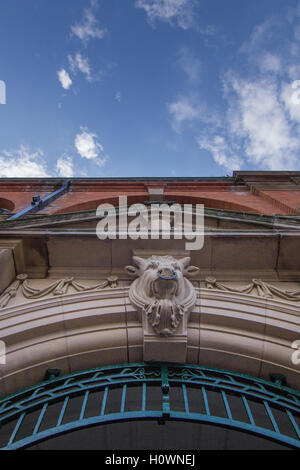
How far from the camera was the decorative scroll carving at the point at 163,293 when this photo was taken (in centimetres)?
378

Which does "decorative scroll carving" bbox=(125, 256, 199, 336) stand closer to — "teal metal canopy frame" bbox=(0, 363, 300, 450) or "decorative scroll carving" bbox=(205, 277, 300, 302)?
"decorative scroll carving" bbox=(205, 277, 300, 302)

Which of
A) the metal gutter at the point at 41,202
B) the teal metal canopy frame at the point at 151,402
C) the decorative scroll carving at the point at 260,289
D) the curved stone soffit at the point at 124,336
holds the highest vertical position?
the metal gutter at the point at 41,202

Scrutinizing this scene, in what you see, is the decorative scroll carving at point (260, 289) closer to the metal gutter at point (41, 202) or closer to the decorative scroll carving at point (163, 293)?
the decorative scroll carving at point (163, 293)

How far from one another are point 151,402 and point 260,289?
2224 millimetres

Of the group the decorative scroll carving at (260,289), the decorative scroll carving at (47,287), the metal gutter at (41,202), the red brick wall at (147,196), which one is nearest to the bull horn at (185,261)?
the decorative scroll carving at (260,289)

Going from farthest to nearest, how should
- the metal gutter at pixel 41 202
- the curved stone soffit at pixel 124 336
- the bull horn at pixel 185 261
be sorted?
the metal gutter at pixel 41 202 → the bull horn at pixel 185 261 → the curved stone soffit at pixel 124 336

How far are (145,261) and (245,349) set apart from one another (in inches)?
69.0

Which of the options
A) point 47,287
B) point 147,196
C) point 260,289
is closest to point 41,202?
point 147,196

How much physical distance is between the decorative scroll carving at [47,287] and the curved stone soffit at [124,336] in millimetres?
289

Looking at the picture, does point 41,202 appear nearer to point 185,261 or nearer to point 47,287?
point 47,287

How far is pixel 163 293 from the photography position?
12.9 ft

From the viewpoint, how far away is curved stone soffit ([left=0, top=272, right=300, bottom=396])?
147 inches

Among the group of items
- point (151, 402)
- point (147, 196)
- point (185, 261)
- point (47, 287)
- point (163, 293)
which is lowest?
point (151, 402)
